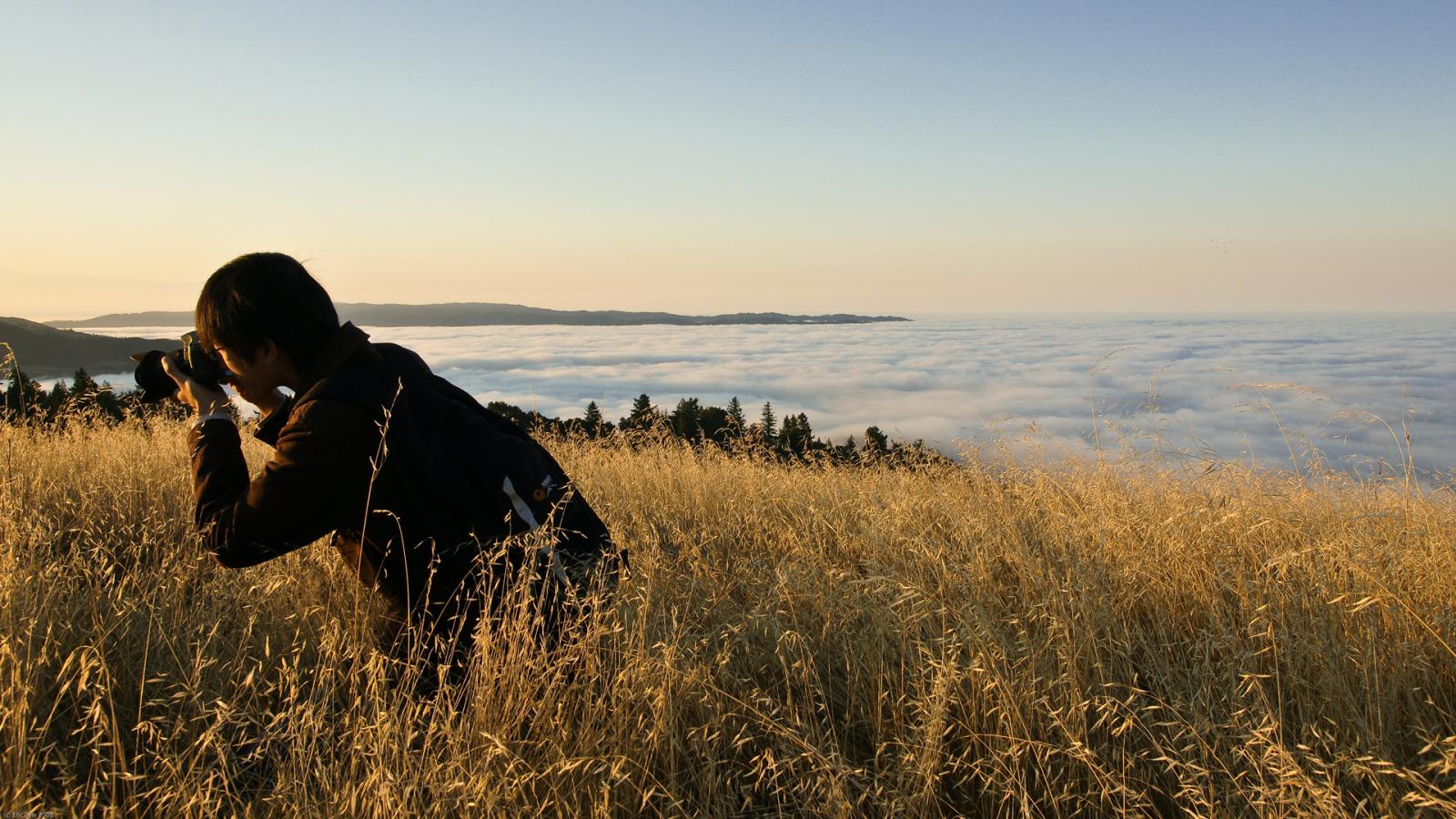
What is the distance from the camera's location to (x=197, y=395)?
101 inches

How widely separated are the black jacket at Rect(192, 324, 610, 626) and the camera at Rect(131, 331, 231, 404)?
17 centimetres

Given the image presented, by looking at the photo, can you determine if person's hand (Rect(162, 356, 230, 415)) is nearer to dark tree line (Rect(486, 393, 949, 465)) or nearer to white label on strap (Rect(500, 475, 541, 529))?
white label on strap (Rect(500, 475, 541, 529))

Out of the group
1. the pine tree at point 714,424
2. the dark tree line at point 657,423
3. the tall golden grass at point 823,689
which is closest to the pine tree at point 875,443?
the dark tree line at point 657,423

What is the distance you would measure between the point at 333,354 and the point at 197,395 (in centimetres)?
53

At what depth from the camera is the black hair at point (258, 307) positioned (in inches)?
93.0

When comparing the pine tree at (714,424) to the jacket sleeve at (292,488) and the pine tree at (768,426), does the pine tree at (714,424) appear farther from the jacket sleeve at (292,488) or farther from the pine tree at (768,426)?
the jacket sleeve at (292,488)

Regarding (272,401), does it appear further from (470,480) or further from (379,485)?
(470,480)

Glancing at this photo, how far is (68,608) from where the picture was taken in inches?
110

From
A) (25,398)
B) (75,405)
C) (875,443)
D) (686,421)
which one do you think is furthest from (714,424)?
(25,398)

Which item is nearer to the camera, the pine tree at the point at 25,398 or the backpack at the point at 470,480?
the backpack at the point at 470,480

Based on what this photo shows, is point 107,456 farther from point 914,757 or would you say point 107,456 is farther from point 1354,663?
point 1354,663

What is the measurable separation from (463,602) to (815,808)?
1232 millimetres

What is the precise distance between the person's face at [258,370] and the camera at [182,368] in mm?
93

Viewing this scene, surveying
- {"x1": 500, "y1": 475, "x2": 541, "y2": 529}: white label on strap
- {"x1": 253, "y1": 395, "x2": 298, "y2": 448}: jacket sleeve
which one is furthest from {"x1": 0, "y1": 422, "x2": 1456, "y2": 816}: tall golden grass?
{"x1": 253, "y1": 395, "x2": 298, "y2": 448}: jacket sleeve
